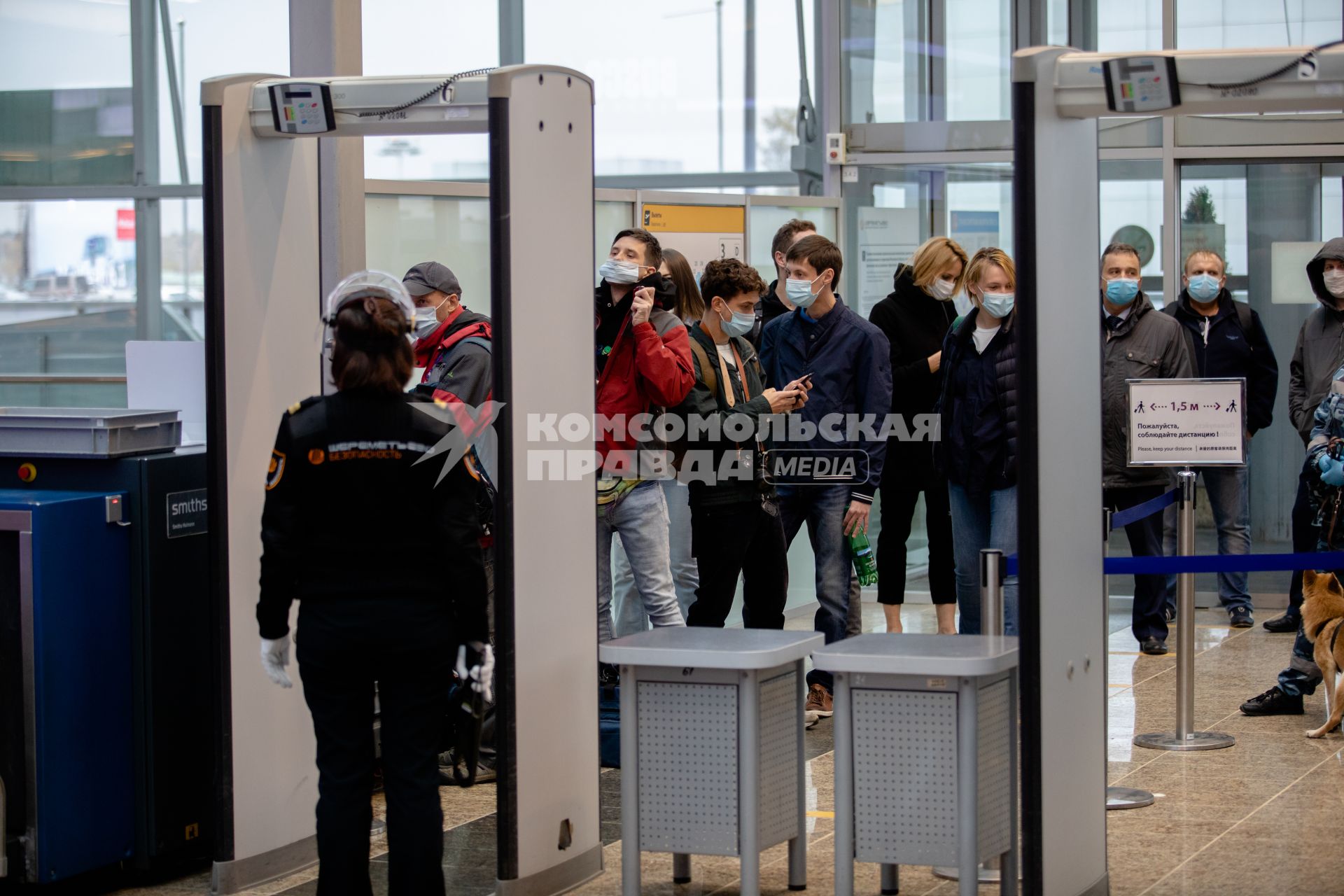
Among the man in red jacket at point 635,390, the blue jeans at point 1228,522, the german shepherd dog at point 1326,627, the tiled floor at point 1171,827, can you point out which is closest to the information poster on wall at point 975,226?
the blue jeans at point 1228,522

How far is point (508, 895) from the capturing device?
3980 millimetres

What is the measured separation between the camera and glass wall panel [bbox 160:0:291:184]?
42.7ft

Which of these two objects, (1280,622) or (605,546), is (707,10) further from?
(605,546)

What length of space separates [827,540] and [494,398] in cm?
230

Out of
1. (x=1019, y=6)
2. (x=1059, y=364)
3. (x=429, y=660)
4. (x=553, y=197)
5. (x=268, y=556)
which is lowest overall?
(x=429, y=660)

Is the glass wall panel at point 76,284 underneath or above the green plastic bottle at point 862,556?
above

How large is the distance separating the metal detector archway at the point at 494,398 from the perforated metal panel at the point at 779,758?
1.74 feet

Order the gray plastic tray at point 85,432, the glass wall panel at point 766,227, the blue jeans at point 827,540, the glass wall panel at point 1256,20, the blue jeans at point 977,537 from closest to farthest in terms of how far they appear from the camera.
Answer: the gray plastic tray at point 85,432, the blue jeans at point 977,537, the blue jeans at point 827,540, the glass wall panel at point 766,227, the glass wall panel at point 1256,20

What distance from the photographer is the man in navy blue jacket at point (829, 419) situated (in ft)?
18.9

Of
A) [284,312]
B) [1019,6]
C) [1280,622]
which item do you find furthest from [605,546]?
[1019,6]

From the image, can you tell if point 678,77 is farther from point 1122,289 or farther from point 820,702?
point 820,702

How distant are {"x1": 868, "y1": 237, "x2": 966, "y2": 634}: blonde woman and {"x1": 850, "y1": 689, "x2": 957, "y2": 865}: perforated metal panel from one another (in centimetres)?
282

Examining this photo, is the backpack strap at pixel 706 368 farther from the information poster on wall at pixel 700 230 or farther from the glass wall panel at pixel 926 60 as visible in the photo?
the glass wall panel at pixel 926 60

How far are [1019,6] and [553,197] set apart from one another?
6140 millimetres
